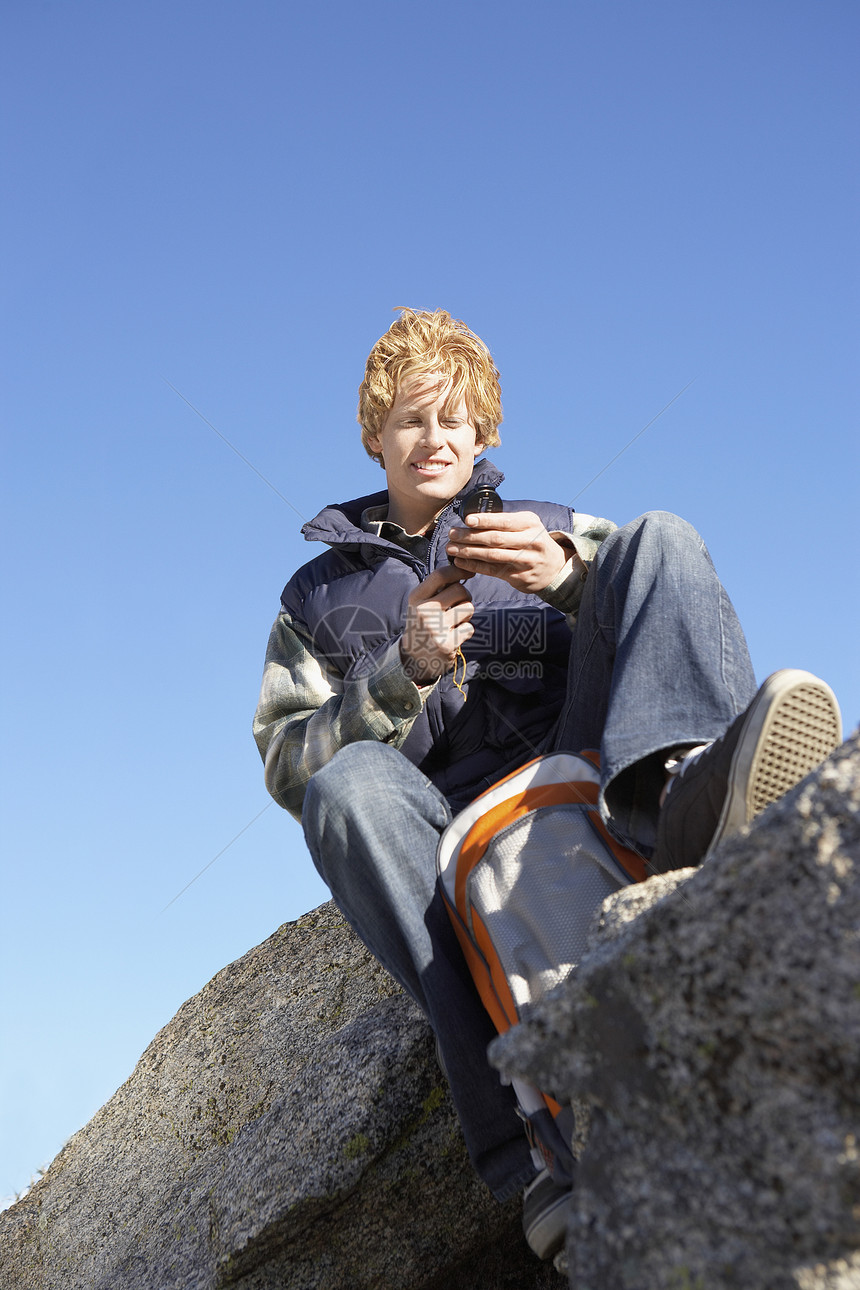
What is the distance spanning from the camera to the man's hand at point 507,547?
287 centimetres

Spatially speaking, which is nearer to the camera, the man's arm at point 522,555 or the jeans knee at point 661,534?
the jeans knee at point 661,534

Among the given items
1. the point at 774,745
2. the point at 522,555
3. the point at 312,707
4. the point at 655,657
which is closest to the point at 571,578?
the point at 522,555

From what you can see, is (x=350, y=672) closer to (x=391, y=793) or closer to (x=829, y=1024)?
(x=391, y=793)

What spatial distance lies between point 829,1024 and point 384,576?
260cm

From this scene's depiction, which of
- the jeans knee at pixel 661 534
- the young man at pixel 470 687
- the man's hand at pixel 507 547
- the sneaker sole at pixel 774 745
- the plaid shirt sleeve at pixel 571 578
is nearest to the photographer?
the sneaker sole at pixel 774 745

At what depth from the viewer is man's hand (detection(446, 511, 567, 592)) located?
2.87 m

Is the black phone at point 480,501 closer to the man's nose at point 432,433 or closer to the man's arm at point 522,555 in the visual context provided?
the man's arm at point 522,555

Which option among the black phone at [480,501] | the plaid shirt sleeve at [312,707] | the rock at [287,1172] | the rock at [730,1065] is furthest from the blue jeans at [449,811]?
the rock at [287,1172]

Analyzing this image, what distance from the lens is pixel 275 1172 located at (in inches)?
126

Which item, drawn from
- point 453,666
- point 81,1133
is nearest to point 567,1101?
point 453,666

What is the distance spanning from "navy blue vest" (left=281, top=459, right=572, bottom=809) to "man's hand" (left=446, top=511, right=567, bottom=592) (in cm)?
42

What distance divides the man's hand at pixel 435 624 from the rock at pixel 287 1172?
4.27 ft

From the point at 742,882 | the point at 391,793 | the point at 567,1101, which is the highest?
the point at 391,793

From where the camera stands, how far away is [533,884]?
7.27ft
